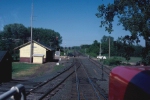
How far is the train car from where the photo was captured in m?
2.63

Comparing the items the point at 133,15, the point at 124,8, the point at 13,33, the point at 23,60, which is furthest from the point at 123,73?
the point at 13,33

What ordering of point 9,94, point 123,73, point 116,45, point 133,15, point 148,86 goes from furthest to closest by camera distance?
point 116,45 < point 133,15 < point 123,73 < point 148,86 < point 9,94

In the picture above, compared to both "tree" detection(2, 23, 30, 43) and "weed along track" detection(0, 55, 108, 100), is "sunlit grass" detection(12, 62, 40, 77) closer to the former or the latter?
"weed along track" detection(0, 55, 108, 100)

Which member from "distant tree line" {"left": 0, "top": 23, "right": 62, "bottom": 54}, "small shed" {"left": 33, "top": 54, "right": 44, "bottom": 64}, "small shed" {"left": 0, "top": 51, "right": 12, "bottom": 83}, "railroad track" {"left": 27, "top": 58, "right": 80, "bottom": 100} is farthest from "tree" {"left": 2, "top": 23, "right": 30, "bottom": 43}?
"railroad track" {"left": 27, "top": 58, "right": 80, "bottom": 100}

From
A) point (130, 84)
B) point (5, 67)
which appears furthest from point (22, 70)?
point (130, 84)

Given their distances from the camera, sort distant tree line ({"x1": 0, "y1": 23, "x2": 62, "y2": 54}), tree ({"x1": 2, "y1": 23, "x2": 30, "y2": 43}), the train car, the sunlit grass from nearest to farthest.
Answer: the train car < the sunlit grass < distant tree line ({"x1": 0, "y1": 23, "x2": 62, "y2": 54}) < tree ({"x1": 2, "y1": 23, "x2": 30, "y2": 43})

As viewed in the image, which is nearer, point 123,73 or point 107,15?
point 123,73

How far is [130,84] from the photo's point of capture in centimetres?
312

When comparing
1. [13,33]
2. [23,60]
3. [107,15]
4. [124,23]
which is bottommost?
[23,60]

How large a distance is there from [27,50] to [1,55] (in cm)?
3013

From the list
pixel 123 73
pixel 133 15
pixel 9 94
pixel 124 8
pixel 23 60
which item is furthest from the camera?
pixel 23 60

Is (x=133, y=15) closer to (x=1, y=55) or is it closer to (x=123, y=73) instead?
(x=1, y=55)

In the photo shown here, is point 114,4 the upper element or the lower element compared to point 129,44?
upper

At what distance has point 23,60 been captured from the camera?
4794 cm
